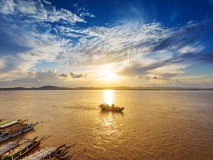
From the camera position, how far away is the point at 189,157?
3016 cm

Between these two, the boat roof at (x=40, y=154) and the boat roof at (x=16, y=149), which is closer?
the boat roof at (x=40, y=154)

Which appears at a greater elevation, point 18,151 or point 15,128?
point 15,128

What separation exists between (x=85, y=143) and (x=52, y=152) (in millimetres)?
11033

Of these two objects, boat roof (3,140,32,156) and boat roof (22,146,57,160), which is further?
boat roof (3,140,32,156)

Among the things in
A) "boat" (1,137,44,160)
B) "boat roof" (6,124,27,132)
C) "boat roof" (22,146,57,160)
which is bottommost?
"boat" (1,137,44,160)

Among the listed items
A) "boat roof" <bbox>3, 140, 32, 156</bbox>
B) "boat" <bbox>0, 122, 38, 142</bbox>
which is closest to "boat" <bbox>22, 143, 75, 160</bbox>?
"boat roof" <bbox>3, 140, 32, 156</bbox>

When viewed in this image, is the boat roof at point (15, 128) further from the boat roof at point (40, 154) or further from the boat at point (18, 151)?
the boat roof at point (40, 154)

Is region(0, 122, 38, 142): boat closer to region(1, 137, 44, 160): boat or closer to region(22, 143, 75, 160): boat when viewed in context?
region(1, 137, 44, 160): boat

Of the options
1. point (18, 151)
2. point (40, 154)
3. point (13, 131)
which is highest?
point (40, 154)

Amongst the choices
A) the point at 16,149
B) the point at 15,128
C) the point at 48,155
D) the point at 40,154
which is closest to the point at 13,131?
the point at 15,128

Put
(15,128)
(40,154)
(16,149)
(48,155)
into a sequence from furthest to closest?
(15,128) → (16,149) → (48,155) → (40,154)

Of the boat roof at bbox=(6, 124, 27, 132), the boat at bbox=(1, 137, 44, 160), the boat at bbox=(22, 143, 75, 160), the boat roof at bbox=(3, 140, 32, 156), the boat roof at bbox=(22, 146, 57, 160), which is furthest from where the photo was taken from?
the boat roof at bbox=(6, 124, 27, 132)

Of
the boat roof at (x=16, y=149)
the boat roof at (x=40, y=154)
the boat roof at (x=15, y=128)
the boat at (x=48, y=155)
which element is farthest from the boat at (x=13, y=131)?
the boat at (x=48, y=155)

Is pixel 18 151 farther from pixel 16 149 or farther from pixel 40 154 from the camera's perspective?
pixel 40 154
